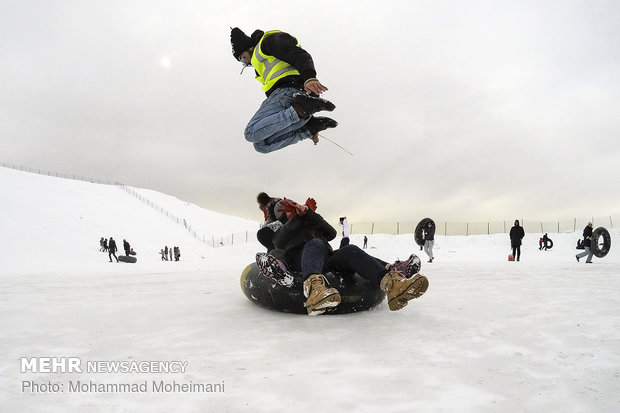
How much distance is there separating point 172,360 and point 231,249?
87.0 feet

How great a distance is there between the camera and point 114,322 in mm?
3225

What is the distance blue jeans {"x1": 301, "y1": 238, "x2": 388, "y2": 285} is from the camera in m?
3.21

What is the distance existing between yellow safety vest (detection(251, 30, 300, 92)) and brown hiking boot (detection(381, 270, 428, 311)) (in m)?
2.25

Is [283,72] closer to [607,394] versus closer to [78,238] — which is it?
[607,394]

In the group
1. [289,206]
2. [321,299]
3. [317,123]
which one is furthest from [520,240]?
[321,299]

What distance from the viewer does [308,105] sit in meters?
3.46

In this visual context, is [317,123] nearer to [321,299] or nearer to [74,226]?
[321,299]

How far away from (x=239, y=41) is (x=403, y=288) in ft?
9.98

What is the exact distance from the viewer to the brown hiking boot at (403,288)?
9.56ft

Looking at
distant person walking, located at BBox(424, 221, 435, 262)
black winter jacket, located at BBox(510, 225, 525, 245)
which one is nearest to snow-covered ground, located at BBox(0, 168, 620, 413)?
distant person walking, located at BBox(424, 221, 435, 262)

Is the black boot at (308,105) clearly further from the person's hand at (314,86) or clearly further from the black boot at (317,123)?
the black boot at (317,123)

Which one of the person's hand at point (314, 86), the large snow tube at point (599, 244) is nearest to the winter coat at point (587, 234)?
the large snow tube at point (599, 244)

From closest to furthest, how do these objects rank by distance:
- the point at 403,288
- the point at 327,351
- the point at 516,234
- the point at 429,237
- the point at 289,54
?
the point at 327,351, the point at 403,288, the point at 289,54, the point at 429,237, the point at 516,234

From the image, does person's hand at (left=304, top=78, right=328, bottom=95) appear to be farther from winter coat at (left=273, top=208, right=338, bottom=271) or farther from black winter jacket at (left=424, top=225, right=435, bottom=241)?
black winter jacket at (left=424, top=225, right=435, bottom=241)
